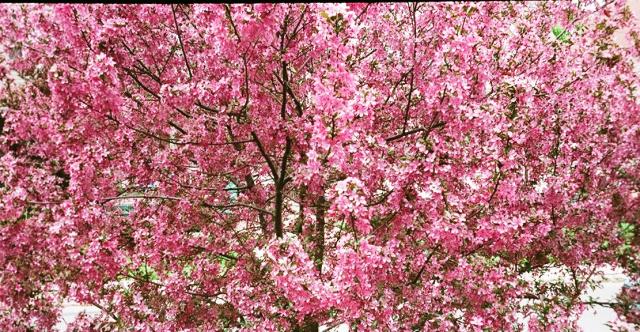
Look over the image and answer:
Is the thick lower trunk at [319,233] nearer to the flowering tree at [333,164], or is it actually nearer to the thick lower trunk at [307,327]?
the flowering tree at [333,164]

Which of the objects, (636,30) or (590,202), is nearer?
(590,202)

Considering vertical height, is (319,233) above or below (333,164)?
above

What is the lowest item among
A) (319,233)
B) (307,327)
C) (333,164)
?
(307,327)

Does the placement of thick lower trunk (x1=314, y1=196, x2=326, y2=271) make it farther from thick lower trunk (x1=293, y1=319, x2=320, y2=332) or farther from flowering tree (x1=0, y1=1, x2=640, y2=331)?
thick lower trunk (x1=293, y1=319, x2=320, y2=332)

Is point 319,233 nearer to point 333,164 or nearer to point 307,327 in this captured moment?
point 307,327

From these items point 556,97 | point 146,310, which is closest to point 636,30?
point 556,97

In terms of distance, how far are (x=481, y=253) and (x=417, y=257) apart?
3.13 feet

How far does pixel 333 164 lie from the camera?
3938 mm

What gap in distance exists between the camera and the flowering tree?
4168mm

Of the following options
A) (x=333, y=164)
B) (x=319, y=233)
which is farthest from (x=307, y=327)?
(x=333, y=164)

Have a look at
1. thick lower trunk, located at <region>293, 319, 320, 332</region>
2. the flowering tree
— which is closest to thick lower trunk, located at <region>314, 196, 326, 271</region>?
the flowering tree

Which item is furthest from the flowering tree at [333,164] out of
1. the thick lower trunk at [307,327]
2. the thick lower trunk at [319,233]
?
the thick lower trunk at [307,327]

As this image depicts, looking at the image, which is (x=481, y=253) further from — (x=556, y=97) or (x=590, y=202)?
(x=556, y=97)

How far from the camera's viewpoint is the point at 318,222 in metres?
6.03
